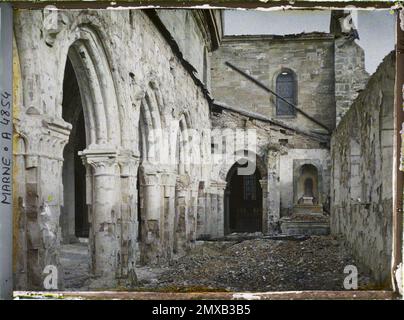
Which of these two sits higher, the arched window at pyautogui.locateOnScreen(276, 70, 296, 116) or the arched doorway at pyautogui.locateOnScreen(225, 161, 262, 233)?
the arched window at pyautogui.locateOnScreen(276, 70, 296, 116)

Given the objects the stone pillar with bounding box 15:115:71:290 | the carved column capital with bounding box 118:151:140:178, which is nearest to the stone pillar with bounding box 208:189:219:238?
the carved column capital with bounding box 118:151:140:178

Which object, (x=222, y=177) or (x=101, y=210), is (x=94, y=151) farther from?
(x=222, y=177)

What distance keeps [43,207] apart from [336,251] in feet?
14.5

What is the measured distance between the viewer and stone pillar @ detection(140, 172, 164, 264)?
804cm

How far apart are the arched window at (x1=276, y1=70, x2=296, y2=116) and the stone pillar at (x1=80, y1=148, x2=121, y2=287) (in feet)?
16.5

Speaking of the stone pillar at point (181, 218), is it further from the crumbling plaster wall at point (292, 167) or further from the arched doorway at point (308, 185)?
the arched doorway at point (308, 185)

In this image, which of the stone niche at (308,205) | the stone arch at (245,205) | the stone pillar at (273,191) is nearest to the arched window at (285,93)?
the stone pillar at (273,191)

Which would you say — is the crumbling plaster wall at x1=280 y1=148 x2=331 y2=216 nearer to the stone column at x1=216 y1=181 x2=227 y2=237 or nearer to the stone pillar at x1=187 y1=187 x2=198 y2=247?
the stone column at x1=216 y1=181 x2=227 y2=237

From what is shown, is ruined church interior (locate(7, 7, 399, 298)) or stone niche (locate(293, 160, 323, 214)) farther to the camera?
stone niche (locate(293, 160, 323, 214))

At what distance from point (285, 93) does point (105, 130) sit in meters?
5.77

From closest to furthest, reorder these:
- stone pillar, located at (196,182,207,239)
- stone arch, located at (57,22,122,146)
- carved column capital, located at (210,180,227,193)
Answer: stone arch, located at (57,22,122,146), stone pillar, located at (196,182,207,239), carved column capital, located at (210,180,227,193)

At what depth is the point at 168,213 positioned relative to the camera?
867 centimetres

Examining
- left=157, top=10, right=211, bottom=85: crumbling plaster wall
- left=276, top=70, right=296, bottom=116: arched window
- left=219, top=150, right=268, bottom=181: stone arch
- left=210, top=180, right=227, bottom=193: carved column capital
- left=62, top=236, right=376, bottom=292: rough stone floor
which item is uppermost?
left=157, top=10, right=211, bottom=85: crumbling plaster wall

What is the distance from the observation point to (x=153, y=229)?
27.0 feet
